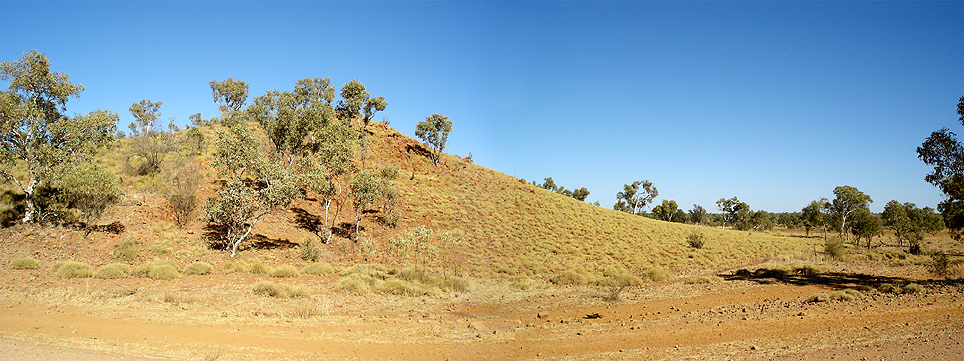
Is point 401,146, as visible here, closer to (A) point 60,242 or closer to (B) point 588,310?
(A) point 60,242

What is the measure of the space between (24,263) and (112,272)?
3884mm

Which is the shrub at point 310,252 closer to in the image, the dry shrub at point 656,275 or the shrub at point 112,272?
the shrub at point 112,272

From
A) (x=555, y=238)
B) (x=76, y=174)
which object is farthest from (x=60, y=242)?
(x=555, y=238)

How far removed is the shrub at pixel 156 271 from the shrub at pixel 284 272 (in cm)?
384

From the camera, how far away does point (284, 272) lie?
21.7 m

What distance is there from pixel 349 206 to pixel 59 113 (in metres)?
18.8

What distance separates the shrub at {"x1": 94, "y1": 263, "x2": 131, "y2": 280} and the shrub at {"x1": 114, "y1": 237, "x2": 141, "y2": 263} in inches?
90.4

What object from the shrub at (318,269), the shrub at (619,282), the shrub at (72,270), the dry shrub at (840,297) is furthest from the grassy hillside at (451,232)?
the dry shrub at (840,297)

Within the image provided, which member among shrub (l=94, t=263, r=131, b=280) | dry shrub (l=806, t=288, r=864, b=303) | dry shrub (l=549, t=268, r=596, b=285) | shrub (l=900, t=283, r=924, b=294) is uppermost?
shrub (l=900, t=283, r=924, b=294)

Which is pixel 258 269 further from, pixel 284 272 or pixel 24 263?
pixel 24 263

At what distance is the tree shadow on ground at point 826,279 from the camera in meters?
21.1

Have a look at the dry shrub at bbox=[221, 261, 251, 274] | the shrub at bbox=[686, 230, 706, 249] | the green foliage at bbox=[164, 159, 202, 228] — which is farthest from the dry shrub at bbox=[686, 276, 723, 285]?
the green foliage at bbox=[164, 159, 202, 228]

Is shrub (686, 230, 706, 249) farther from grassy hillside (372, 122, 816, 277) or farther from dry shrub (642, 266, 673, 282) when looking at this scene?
dry shrub (642, 266, 673, 282)

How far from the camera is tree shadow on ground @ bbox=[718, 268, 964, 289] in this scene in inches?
830
